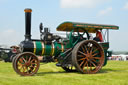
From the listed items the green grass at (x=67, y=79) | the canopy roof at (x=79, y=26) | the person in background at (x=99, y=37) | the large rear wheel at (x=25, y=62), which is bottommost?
the green grass at (x=67, y=79)

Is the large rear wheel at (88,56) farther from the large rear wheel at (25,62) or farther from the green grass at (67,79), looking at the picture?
the large rear wheel at (25,62)

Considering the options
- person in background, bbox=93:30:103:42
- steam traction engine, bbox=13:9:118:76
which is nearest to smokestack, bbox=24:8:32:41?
steam traction engine, bbox=13:9:118:76

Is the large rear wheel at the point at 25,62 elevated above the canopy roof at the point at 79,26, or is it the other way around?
the canopy roof at the point at 79,26

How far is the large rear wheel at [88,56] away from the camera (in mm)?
8889

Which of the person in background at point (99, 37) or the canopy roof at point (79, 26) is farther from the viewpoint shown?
the person in background at point (99, 37)

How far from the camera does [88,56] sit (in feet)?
30.3

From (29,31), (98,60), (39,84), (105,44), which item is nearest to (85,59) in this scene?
(98,60)

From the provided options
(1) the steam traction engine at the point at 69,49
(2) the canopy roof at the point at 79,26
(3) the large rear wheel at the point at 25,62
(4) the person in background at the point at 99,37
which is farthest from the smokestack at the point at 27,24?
(4) the person in background at the point at 99,37

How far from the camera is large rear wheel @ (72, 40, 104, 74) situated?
889cm

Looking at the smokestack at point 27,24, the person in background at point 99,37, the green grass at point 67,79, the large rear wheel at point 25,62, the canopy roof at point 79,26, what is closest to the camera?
the green grass at point 67,79

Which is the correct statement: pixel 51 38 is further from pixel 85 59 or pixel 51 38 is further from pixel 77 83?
pixel 77 83

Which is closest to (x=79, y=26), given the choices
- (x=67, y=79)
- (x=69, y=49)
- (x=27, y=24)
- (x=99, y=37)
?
(x=69, y=49)

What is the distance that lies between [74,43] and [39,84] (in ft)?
14.5

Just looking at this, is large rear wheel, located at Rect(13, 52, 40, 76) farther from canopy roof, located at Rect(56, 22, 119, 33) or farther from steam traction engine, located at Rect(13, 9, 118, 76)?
canopy roof, located at Rect(56, 22, 119, 33)
